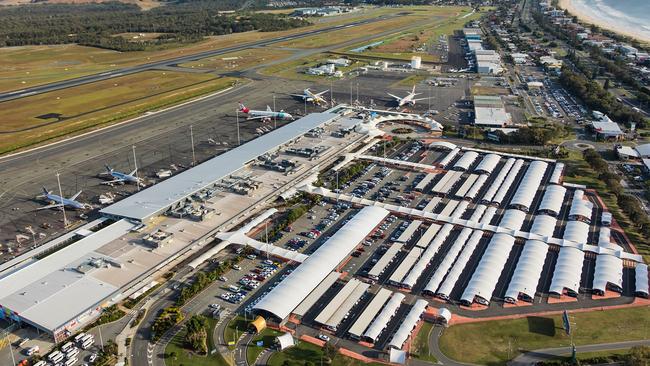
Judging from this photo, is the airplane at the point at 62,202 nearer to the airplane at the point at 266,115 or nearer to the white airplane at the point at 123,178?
the white airplane at the point at 123,178

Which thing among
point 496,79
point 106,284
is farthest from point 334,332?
point 496,79

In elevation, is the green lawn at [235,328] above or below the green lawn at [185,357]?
above

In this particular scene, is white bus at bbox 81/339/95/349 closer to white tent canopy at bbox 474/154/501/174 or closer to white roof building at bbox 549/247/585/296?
white roof building at bbox 549/247/585/296

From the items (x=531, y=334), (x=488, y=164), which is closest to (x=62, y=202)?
(x=531, y=334)

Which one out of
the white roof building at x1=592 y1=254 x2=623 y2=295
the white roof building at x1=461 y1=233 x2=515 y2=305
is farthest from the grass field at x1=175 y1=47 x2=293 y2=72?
the white roof building at x1=592 y1=254 x2=623 y2=295

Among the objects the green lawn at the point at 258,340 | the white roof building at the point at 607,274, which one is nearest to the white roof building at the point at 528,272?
the white roof building at the point at 607,274

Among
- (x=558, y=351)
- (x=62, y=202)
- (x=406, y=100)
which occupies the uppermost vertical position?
(x=406, y=100)

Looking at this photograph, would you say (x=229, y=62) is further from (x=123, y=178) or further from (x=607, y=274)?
(x=607, y=274)
